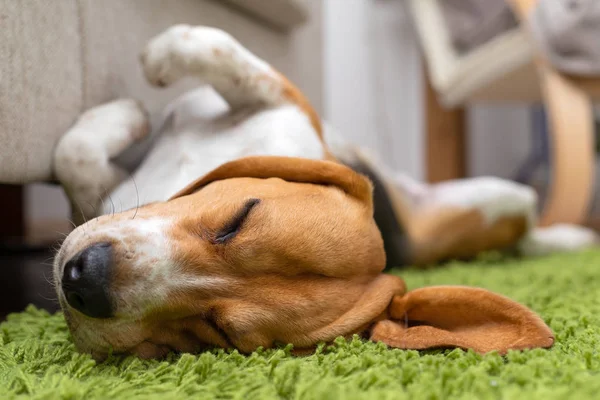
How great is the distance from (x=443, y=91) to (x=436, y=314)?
3383 millimetres

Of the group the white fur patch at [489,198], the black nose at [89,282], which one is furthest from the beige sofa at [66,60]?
the white fur patch at [489,198]

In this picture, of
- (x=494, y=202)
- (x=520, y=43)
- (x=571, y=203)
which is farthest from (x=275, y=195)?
(x=520, y=43)

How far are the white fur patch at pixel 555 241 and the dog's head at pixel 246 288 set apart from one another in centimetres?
194

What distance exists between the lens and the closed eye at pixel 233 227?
1317mm

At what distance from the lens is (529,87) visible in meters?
4.46

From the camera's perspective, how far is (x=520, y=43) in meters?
3.89

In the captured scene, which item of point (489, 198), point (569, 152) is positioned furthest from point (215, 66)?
point (569, 152)

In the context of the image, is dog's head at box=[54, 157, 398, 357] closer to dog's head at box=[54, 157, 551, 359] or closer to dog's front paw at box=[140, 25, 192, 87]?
dog's head at box=[54, 157, 551, 359]

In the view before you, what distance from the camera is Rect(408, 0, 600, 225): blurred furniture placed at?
3.36 meters

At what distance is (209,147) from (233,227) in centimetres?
64

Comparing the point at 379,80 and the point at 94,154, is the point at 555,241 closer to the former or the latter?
the point at 94,154

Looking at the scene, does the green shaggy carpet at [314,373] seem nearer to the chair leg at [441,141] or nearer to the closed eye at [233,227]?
the closed eye at [233,227]

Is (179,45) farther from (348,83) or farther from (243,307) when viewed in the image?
(348,83)

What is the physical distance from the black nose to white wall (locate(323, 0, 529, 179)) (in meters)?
3.85
